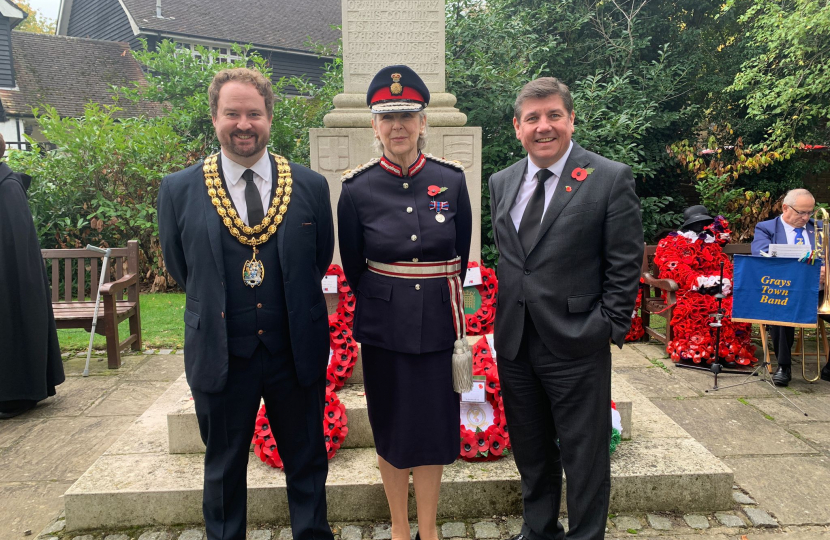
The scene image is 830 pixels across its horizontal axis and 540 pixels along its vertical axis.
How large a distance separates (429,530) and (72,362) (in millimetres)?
4602

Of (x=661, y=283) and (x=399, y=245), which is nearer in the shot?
(x=399, y=245)

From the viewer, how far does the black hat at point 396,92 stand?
2.36 meters

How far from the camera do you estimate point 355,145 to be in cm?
425

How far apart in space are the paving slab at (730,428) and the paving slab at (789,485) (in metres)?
0.14

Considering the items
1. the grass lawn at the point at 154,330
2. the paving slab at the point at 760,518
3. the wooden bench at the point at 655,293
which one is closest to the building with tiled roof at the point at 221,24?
the grass lawn at the point at 154,330

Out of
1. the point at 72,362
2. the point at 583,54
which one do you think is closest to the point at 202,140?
the point at 72,362

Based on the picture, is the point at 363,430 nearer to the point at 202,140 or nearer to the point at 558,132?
the point at 558,132

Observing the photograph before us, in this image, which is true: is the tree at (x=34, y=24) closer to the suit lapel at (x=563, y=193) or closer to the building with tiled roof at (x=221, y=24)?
the building with tiled roof at (x=221, y=24)

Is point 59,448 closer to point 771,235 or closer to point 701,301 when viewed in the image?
point 701,301

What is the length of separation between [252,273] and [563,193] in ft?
3.84

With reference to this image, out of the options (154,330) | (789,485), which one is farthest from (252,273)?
(154,330)

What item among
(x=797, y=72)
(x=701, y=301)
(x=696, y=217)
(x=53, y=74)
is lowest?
(x=701, y=301)

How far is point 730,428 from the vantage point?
13.5 feet

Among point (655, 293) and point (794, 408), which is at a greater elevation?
point (655, 293)
